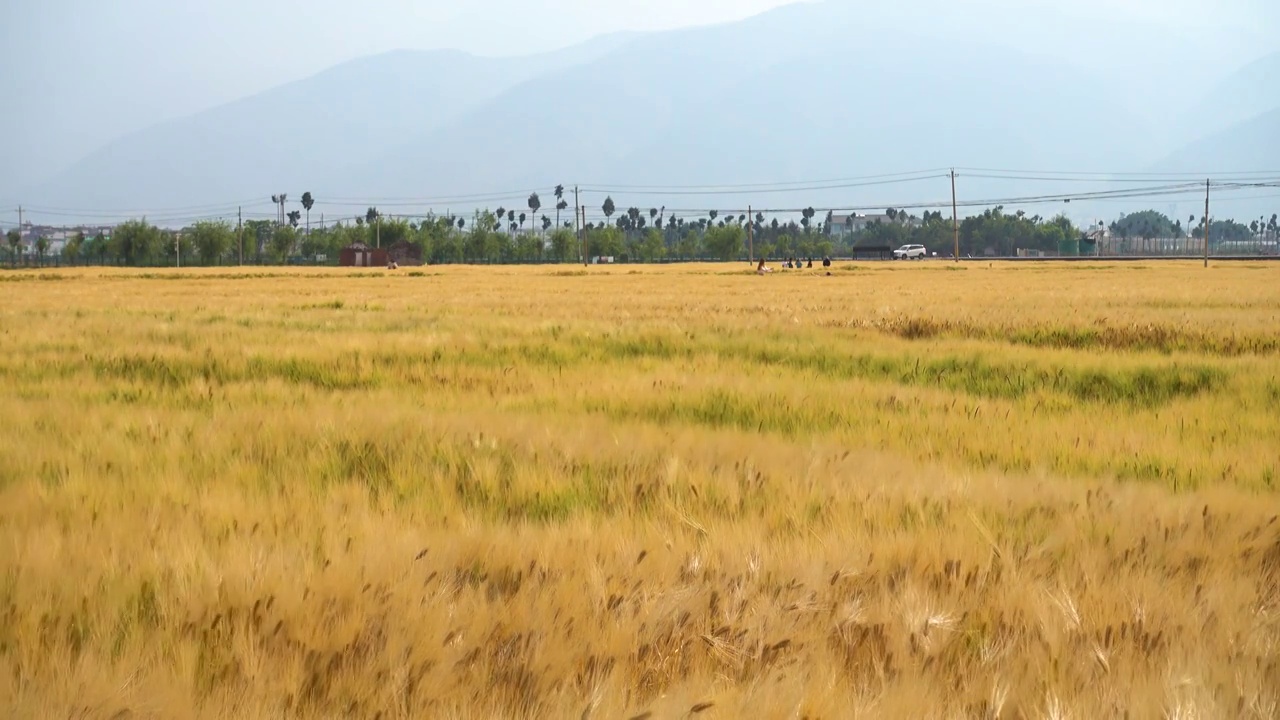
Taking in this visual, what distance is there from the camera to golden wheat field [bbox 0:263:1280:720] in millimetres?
2369

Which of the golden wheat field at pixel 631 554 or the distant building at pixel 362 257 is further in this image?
the distant building at pixel 362 257

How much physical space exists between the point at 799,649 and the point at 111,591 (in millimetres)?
1840

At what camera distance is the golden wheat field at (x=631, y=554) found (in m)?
2.37

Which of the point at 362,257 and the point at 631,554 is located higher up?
the point at 362,257

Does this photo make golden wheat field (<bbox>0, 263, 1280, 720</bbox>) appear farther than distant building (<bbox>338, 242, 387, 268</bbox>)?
No

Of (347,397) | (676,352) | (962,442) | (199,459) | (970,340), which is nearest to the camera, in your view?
(199,459)

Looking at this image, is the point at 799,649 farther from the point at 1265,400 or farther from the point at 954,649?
the point at 1265,400

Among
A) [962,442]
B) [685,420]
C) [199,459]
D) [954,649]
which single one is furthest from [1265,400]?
[199,459]

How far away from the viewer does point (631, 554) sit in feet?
10.8

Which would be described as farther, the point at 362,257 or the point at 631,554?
→ the point at 362,257

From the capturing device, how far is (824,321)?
632 inches

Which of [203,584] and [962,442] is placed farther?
[962,442]

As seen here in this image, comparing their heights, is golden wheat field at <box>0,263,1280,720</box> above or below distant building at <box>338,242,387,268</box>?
below

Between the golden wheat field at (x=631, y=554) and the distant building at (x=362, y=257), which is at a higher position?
the distant building at (x=362, y=257)
